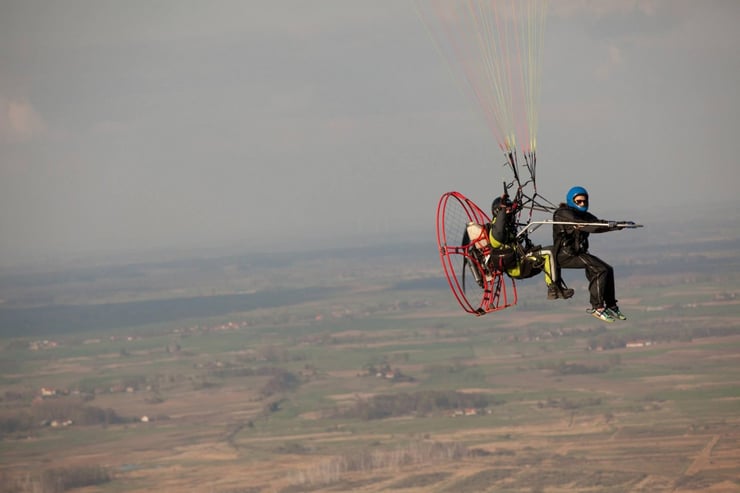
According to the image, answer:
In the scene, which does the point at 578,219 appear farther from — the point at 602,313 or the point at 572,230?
the point at 602,313

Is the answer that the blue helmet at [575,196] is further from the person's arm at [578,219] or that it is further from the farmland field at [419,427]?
the farmland field at [419,427]

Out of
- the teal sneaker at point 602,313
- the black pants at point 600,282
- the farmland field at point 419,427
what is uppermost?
the black pants at point 600,282

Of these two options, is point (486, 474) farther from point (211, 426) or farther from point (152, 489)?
point (211, 426)

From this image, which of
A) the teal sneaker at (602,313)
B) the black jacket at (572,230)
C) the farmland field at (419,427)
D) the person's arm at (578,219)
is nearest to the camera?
the person's arm at (578,219)

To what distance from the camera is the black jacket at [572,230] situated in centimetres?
2042

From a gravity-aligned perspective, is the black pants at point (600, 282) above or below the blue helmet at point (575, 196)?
below

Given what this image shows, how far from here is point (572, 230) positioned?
2077 centimetres

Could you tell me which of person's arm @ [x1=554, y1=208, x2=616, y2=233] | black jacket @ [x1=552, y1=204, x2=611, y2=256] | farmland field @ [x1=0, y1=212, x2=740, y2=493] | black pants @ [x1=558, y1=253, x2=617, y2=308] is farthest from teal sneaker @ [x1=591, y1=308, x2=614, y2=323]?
farmland field @ [x1=0, y1=212, x2=740, y2=493]

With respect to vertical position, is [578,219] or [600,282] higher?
[578,219]

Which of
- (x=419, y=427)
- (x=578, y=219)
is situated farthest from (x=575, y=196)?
(x=419, y=427)

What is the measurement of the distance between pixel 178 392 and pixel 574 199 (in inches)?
6928

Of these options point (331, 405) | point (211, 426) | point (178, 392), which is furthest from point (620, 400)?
point (178, 392)

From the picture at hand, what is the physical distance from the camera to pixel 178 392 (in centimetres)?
19175

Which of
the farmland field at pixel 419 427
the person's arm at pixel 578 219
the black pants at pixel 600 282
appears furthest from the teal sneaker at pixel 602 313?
the farmland field at pixel 419 427
